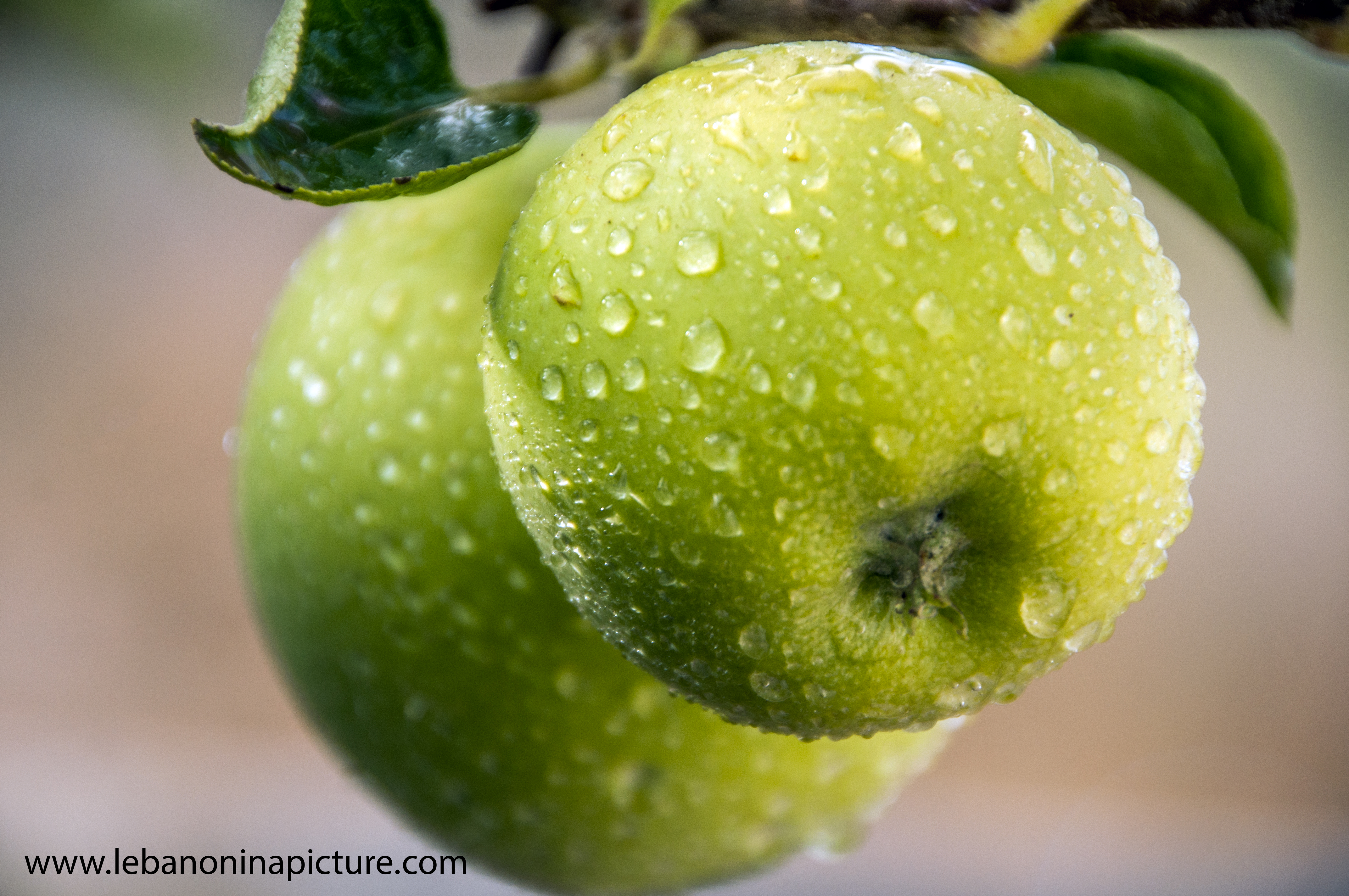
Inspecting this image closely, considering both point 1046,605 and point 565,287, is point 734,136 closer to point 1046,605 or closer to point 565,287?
point 565,287

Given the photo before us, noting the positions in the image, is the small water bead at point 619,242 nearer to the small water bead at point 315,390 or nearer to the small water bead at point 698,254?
the small water bead at point 698,254

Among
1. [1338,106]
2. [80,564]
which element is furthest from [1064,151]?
[80,564]

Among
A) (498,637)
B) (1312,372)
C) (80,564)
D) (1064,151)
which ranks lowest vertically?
(80,564)

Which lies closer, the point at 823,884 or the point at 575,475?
the point at 575,475

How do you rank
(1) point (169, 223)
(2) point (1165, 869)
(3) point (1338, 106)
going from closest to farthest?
(3) point (1338, 106) < (1) point (169, 223) < (2) point (1165, 869)

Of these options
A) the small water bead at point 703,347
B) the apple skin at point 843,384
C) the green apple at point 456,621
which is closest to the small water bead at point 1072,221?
the apple skin at point 843,384

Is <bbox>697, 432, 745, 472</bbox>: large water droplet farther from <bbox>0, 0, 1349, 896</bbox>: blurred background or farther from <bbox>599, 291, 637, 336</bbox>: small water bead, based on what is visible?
<bbox>0, 0, 1349, 896</bbox>: blurred background

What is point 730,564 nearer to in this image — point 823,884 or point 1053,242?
point 1053,242
